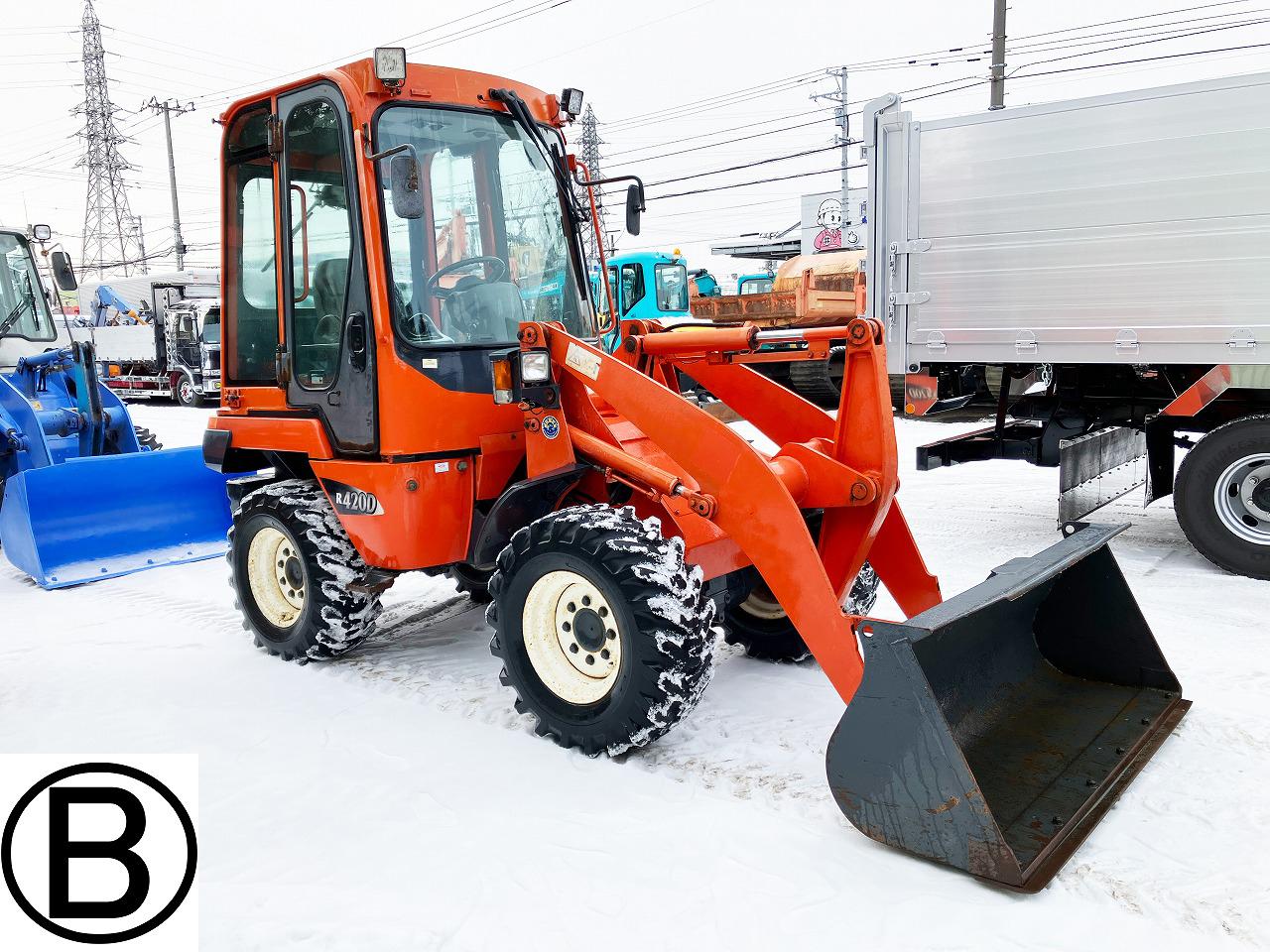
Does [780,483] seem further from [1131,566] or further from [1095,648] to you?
[1131,566]

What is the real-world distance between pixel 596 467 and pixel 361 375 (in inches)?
43.7

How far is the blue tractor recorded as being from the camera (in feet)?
21.6

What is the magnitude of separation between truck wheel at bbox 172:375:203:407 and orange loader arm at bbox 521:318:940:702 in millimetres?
20433

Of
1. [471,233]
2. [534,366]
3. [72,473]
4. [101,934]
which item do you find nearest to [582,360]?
[534,366]

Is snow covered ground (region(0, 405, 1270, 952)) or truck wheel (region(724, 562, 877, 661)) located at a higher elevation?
truck wheel (region(724, 562, 877, 661))

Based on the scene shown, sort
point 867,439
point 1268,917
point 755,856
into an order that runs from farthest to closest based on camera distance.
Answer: point 867,439 → point 755,856 → point 1268,917

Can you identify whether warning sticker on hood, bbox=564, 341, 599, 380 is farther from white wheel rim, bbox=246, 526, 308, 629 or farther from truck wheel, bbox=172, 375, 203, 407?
truck wheel, bbox=172, 375, 203, 407

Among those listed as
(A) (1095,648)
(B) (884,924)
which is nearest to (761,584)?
(A) (1095,648)

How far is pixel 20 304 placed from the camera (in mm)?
8891

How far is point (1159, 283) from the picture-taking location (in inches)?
236

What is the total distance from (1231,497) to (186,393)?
21.7m

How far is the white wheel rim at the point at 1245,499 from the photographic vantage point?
234 inches

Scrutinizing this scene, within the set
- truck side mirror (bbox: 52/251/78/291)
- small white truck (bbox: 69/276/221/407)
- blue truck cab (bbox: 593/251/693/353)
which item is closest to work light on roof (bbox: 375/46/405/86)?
truck side mirror (bbox: 52/251/78/291)

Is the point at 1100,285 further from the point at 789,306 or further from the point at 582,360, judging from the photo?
the point at 789,306
